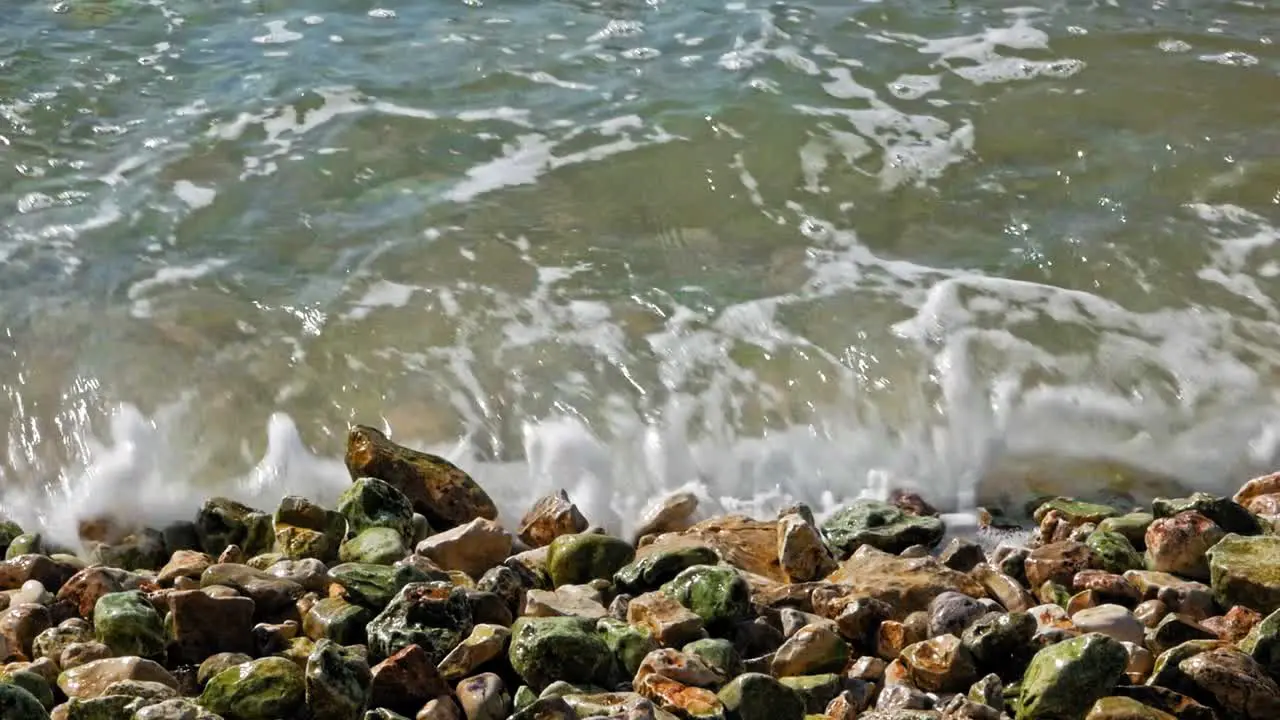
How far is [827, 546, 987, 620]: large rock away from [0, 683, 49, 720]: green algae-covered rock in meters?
1.87

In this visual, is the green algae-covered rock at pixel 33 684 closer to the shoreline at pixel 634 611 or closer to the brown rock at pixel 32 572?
the shoreline at pixel 634 611

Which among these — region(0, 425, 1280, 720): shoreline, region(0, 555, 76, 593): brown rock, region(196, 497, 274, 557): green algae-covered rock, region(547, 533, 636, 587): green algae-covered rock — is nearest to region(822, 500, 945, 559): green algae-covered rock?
region(0, 425, 1280, 720): shoreline

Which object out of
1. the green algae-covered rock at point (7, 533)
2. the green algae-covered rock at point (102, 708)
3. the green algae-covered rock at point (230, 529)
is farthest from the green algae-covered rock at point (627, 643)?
the green algae-covered rock at point (7, 533)

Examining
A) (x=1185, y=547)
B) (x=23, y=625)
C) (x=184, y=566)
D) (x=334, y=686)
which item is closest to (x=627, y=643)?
(x=334, y=686)

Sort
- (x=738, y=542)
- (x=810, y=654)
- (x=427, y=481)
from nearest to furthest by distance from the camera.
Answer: (x=810, y=654) → (x=738, y=542) → (x=427, y=481)

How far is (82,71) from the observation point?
7375mm

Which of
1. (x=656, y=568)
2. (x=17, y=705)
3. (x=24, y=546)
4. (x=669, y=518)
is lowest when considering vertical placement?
(x=669, y=518)

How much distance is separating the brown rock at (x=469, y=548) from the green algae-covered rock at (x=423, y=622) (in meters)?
0.55

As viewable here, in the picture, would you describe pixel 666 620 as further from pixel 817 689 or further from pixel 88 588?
pixel 88 588

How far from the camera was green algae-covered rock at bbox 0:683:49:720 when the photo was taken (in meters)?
2.74

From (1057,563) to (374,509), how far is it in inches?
71.6

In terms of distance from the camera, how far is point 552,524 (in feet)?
13.9

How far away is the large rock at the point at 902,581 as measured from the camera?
3.66 meters

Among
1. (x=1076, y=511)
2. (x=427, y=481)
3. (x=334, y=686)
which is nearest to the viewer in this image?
(x=334, y=686)
